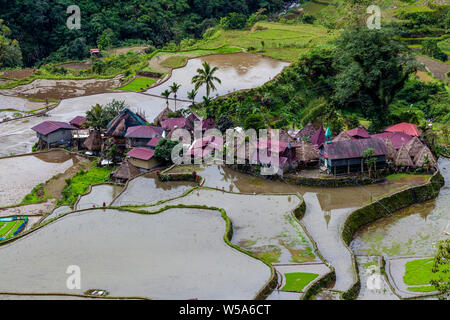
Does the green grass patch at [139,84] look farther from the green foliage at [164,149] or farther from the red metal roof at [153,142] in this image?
the green foliage at [164,149]

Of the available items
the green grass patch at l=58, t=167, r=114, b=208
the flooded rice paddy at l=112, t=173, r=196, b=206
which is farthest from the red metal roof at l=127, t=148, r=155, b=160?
the green grass patch at l=58, t=167, r=114, b=208

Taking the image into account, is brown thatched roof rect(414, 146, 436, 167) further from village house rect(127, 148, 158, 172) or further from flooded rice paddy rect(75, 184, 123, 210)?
flooded rice paddy rect(75, 184, 123, 210)

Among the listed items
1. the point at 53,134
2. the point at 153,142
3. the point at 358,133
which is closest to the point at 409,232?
the point at 358,133

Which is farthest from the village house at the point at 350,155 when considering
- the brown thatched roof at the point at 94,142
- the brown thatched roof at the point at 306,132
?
the brown thatched roof at the point at 94,142

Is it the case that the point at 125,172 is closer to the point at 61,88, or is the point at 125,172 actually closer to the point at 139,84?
the point at 139,84

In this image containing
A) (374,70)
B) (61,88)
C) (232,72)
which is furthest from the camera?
(61,88)

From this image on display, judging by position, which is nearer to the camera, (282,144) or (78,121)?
(282,144)

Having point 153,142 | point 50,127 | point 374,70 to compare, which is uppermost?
point 374,70
